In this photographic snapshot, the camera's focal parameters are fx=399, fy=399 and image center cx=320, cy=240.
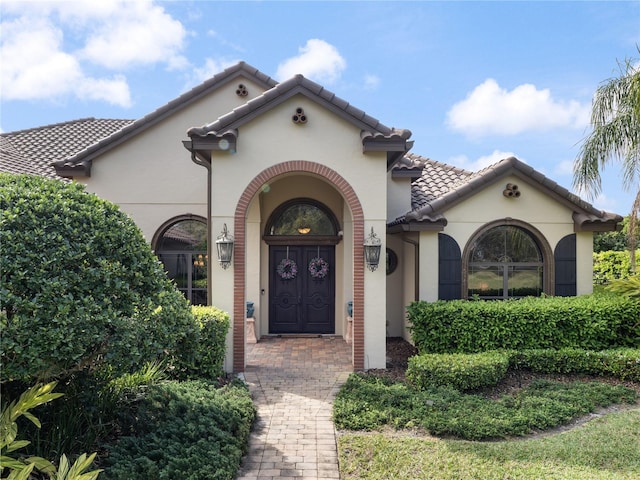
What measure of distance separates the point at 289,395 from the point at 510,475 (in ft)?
13.4

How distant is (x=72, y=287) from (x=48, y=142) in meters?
14.3

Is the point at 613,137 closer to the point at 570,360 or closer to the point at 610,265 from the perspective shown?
the point at 570,360

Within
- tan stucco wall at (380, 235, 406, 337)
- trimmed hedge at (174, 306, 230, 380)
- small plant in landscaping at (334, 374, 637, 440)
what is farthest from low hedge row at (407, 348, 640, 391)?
trimmed hedge at (174, 306, 230, 380)

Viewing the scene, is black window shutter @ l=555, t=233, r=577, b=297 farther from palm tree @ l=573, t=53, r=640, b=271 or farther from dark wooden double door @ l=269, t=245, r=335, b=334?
dark wooden double door @ l=269, t=245, r=335, b=334

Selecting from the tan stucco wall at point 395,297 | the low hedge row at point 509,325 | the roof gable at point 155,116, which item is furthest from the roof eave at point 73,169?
the low hedge row at point 509,325

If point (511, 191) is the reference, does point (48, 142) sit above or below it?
above

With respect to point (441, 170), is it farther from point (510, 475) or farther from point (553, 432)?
point (510, 475)

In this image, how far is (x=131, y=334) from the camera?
16.1 feet

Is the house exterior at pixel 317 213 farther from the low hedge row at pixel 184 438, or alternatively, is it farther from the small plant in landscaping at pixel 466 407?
Result: the low hedge row at pixel 184 438

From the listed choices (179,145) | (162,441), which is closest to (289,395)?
(162,441)

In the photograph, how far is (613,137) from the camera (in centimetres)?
1048

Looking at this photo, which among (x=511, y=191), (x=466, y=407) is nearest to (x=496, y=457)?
Answer: (x=466, y=407)

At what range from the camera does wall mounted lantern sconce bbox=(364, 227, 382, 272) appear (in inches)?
357

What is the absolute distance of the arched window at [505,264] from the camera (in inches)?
414
